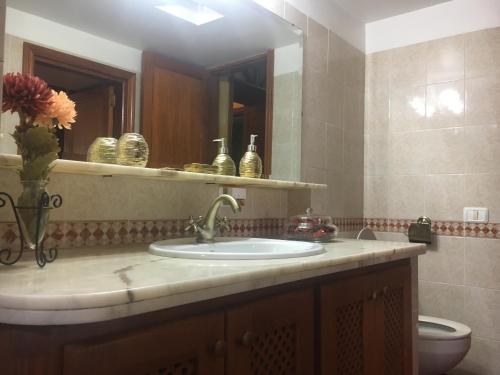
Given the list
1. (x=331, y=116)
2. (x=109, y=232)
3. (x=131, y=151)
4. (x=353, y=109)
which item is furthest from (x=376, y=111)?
(x=109, y=232)

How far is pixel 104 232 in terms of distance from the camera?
4.16 ft

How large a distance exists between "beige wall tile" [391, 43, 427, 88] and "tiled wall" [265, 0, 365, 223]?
0.61 ft

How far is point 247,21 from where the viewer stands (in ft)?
5.77

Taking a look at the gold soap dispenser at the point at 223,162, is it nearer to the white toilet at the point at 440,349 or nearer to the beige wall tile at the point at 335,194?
the beige wall tile at the point at 335,194

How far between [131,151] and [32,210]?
1.39 ft

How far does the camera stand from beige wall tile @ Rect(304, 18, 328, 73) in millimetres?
2059

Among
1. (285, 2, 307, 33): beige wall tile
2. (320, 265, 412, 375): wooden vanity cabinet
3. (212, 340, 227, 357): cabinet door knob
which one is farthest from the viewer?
(285, 2, 307, 33): beige wall tile

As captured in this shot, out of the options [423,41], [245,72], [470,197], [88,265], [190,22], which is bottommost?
[88,265]

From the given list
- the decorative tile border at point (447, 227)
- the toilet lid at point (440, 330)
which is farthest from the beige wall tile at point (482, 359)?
the decorative tile border at point (447, 227)

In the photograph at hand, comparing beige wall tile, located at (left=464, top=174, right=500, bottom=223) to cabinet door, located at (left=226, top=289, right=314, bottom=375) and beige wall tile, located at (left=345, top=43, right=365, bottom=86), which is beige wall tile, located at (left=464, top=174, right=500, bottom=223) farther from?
cabinet door, located at (left=226, top=289, right=314, bottom=375)

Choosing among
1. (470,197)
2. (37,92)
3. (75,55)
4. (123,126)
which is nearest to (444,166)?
(470,197)

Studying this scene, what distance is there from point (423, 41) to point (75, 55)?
1.89m

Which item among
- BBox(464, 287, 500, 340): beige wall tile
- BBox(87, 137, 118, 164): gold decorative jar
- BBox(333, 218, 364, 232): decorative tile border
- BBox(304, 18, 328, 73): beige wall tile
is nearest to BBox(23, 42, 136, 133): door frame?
BBox(87, 137, 118, 164): gold decorative jar

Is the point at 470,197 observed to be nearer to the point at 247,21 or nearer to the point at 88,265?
the point at 247,21
